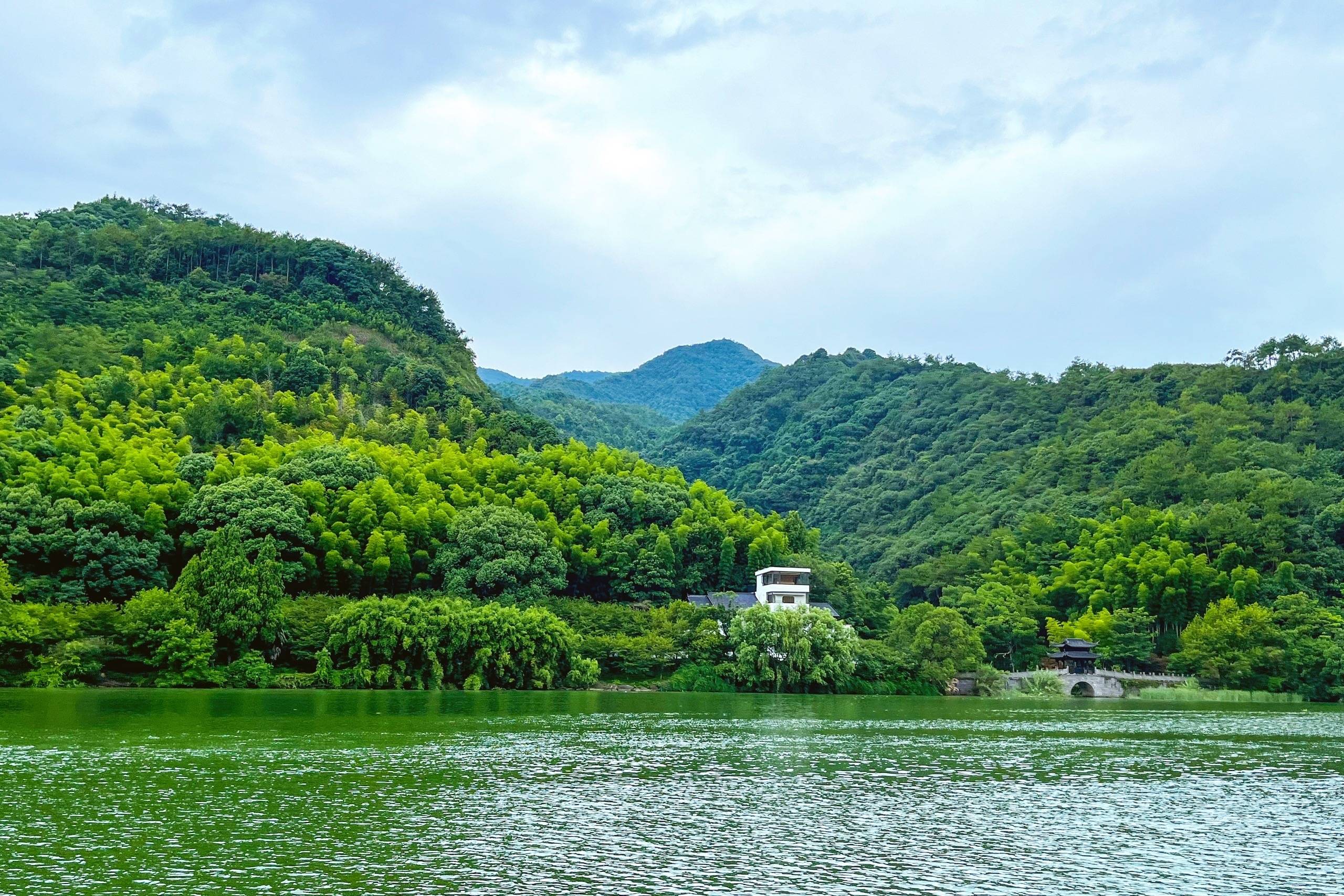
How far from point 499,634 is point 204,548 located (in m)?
14.1

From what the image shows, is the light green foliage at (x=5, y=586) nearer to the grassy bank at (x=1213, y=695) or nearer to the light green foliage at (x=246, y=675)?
the light green foliage at (x=246, y=675)

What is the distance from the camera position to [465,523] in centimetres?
6438

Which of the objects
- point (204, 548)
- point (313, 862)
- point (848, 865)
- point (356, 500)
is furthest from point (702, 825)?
point (356, 500)

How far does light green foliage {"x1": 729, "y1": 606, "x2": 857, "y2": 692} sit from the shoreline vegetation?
176 millimetres

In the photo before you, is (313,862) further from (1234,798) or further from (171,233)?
(171,233)

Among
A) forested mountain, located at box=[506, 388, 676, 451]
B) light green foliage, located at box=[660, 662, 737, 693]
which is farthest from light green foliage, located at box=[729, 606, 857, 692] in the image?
forested mountain, located at box=[506, 388, 676, 451]

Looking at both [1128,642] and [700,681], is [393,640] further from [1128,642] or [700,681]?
[1128,642]

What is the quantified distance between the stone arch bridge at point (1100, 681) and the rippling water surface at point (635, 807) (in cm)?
3079

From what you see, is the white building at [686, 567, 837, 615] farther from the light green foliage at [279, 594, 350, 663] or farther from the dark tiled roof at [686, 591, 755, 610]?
the light green foliage at [279, 594, 350, 663]

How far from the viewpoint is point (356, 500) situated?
63875 millimetres

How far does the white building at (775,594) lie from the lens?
69750mm

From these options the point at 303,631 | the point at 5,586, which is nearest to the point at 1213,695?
the point at 303,631

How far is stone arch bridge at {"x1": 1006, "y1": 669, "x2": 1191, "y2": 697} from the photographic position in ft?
228

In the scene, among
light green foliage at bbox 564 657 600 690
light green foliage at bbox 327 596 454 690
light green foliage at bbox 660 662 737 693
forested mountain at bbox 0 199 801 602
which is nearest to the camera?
light green foliage at bbox 327 596 454 690
